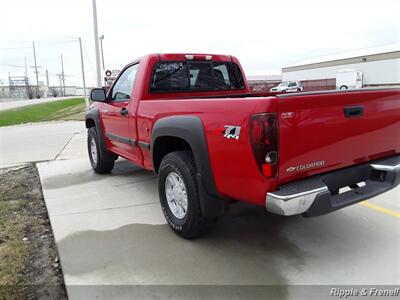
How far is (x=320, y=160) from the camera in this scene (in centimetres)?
287

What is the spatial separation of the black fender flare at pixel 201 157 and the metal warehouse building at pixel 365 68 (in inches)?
1485

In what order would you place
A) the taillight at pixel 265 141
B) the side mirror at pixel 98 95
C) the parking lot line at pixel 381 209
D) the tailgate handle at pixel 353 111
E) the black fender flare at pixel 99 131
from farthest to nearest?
1. the black fender flare at pixel 99 131
2. the side mirror at pixel 98 95
3. the parking lot line at pixel 381 209
4. the tailgate handle at pixel 353 111
5. the taillight at pixel 265 141

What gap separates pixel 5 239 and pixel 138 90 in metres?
2.24

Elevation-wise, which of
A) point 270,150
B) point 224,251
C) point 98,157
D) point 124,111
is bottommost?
point 224,251

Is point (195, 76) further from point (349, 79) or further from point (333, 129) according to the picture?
point (349, 79)

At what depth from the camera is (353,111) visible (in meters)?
2.94

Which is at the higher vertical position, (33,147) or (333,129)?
(333,129)

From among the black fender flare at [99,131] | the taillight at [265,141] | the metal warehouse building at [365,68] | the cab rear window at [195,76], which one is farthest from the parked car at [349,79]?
the taillight at [265,141]

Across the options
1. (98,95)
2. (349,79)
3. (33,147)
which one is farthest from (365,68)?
(98,95)

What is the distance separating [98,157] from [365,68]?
160ft

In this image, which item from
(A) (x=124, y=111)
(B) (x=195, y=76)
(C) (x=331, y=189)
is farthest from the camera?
(B) (x=195, y=76)

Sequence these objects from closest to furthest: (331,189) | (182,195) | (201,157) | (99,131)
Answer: (331,189), (201,157), (182,195), (99,131)

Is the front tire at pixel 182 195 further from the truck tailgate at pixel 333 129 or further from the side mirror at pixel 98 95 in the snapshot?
the side mirror at pixel 98 95

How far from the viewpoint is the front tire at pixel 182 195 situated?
11.1 feet
